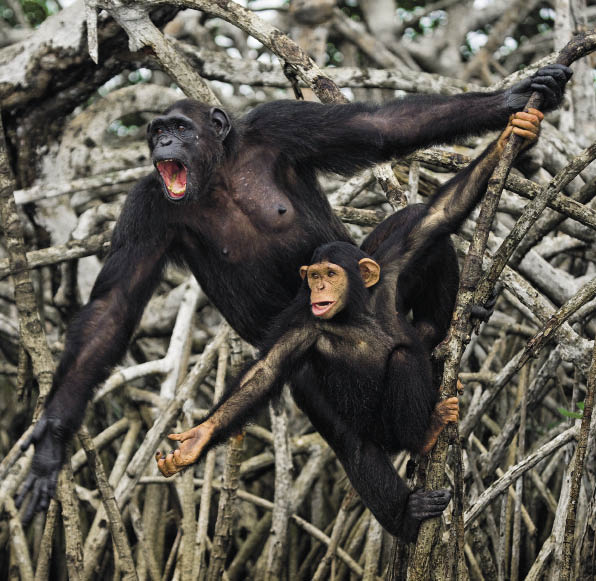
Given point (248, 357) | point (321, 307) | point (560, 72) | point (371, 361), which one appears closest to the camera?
point (560, 72)

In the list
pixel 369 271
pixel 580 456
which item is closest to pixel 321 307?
pixel 369 271

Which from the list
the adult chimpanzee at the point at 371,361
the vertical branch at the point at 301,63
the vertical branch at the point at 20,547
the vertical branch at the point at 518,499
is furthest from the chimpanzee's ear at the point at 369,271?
the vertical branch at the point at 20,547

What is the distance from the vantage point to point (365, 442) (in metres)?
4.76

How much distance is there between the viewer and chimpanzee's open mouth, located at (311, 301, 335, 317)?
452cm

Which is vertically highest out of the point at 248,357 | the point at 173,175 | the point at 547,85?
the point at 547,85

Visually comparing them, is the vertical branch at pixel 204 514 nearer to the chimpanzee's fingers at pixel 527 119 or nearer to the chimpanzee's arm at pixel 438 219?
the chimpanzee's arm at pixel 438 219

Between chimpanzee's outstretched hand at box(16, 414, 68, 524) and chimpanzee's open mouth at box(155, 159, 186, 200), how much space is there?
1.38m

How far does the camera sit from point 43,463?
4422mm

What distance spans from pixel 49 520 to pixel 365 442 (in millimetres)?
2621

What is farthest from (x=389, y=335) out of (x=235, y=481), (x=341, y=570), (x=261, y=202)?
(x=341, y=570)

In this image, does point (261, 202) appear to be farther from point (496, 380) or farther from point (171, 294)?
point (171, 294)

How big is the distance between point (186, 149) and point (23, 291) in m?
1.44

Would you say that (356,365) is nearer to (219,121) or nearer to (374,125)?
(374,125)

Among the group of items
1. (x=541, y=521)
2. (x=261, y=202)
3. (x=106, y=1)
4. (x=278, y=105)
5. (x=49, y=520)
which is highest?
(x=106, y=1)
